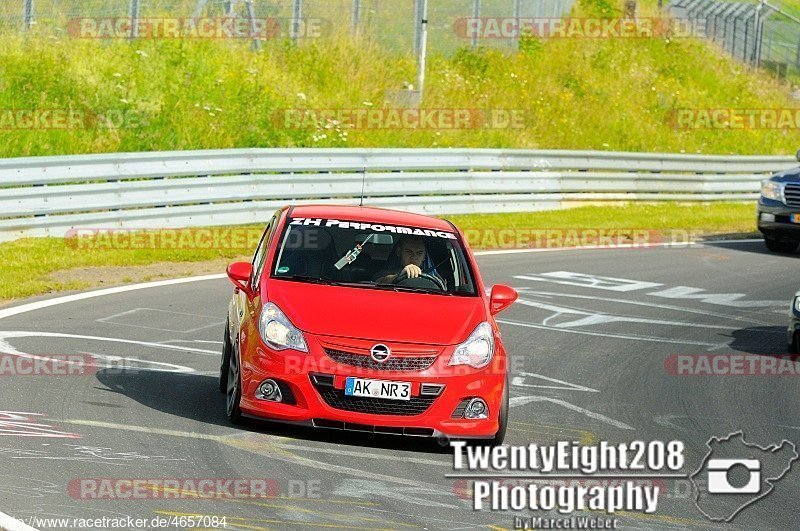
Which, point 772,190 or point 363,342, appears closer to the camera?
point 363,342

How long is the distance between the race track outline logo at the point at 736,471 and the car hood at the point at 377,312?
6.01 ft

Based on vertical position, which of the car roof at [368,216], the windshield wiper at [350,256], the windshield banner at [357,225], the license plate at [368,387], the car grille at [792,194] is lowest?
the license plate at [368,387]

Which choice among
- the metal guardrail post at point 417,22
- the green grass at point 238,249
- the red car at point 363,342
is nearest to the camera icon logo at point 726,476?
the red car at point 363,342

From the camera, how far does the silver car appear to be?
14117 millimetres

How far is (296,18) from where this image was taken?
31.2 metres

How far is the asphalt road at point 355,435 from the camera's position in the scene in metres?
7.61

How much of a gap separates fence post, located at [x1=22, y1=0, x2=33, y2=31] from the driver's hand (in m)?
16.9

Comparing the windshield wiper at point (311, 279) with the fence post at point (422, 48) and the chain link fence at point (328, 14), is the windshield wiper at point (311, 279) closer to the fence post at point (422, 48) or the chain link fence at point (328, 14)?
the chain link fence at point (328, 14)

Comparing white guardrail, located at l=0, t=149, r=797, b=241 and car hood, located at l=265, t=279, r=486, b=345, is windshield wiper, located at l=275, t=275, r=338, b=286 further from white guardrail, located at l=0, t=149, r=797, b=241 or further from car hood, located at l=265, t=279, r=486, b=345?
white guardrail, located at l=0, t=149, r=797, b=241

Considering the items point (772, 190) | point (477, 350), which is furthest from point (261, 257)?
point (772, 190)

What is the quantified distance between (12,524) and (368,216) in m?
4.52

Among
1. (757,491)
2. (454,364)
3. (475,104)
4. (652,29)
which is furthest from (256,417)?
(652,29)

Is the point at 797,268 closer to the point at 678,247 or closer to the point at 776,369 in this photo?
the point at 678,247

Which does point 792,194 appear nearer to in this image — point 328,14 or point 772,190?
point 772,190
